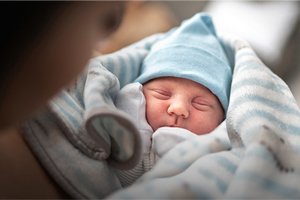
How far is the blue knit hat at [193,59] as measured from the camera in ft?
2.54

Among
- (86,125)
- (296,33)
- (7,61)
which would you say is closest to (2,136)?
(86,125)

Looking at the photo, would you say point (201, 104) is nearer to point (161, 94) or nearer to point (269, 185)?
point (161, 94)

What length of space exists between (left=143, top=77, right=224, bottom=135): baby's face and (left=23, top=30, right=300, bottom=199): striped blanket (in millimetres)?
74

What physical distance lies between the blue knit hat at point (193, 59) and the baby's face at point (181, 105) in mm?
13

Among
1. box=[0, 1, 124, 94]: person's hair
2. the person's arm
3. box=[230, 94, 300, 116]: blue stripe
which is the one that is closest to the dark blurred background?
box=[230, 94, 300, 116]: blue stripe

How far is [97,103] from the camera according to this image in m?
0.54

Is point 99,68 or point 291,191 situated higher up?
point 99,68

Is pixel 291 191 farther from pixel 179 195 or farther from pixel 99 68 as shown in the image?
pixel 99 68

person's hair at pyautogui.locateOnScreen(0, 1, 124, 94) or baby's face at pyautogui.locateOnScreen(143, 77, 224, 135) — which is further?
baby's face at pyautogui.locateOnScreen(143, 77, 224, 135)

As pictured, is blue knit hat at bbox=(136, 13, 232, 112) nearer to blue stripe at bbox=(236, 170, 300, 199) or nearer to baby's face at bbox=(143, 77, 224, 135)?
baby's face at bbox=(143, 77, 224, 135)

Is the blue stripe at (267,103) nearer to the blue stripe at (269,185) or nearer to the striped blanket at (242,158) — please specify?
the striped blanket at (242,158)

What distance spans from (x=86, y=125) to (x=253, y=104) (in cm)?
Result: 27

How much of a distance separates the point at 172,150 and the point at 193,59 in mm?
286

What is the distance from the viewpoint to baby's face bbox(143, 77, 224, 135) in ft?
2.35
